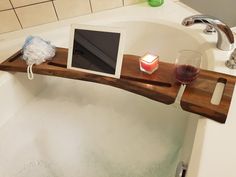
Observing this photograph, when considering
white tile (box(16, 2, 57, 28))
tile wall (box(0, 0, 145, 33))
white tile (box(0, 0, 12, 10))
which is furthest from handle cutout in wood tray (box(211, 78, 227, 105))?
white tile (box(0, 0, 12, 10))

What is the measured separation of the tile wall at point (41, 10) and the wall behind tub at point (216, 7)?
1.23ft

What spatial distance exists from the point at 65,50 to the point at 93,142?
440 millimetres

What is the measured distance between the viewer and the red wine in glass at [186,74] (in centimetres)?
71

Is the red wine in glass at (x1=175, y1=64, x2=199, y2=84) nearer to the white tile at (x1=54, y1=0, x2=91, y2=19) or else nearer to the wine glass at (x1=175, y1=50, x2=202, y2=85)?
the wine glass at (x1=175, y1=50, x2=202, y2=85)

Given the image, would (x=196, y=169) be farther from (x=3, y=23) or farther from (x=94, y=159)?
(x=3, y=23)

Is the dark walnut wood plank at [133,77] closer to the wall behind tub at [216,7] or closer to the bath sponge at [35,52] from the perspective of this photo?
the bath sponge at [35,52]

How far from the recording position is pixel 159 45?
122 centimetres

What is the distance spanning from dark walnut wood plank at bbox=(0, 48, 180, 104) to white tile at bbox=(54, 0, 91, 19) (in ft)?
1.30

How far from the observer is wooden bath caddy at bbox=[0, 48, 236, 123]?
645 mm

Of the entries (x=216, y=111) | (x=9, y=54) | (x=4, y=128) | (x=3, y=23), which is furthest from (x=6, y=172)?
(x=216, y=111)

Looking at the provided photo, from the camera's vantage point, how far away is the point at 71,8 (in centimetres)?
126

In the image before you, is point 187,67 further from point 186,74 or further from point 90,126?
point 90,126

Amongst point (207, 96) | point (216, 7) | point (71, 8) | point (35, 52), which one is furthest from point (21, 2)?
point (216, 7)

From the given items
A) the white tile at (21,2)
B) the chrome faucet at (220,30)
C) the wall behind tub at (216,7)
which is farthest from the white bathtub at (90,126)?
the wall behind tub at (216,7)
